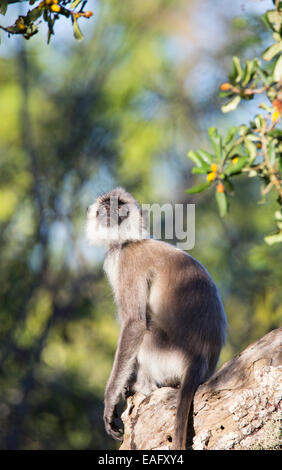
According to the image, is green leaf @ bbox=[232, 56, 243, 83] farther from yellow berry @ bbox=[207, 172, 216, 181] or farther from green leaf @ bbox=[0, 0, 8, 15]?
green leaf @ bbox=[0, 0, 8, 15]

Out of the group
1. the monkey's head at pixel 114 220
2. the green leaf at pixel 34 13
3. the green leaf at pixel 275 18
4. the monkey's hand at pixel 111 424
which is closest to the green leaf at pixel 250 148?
the green leaf at pixel 275 18

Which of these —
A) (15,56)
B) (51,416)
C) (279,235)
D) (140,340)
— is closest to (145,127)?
(15,56)

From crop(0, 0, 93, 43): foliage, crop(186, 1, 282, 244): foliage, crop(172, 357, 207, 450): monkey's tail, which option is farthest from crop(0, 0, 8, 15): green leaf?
crop(172, 357, 207, 450): monkey's tail

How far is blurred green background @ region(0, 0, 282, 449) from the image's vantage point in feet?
27.7

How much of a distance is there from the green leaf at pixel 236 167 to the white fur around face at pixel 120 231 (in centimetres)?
176

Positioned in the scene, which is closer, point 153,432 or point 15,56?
point 153,432

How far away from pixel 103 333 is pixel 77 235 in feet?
6.03

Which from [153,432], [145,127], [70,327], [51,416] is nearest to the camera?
[153,432]

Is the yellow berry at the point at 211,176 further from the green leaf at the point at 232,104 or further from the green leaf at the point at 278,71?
the green leaf at the point at 278,71

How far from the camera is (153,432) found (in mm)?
3088

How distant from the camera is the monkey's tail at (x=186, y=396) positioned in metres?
2.84

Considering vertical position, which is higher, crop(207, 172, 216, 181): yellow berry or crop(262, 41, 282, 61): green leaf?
crop(262, 41, 282, 61): green leaf

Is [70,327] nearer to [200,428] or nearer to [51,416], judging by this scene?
[51,416]

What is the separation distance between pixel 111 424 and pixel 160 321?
745mm
